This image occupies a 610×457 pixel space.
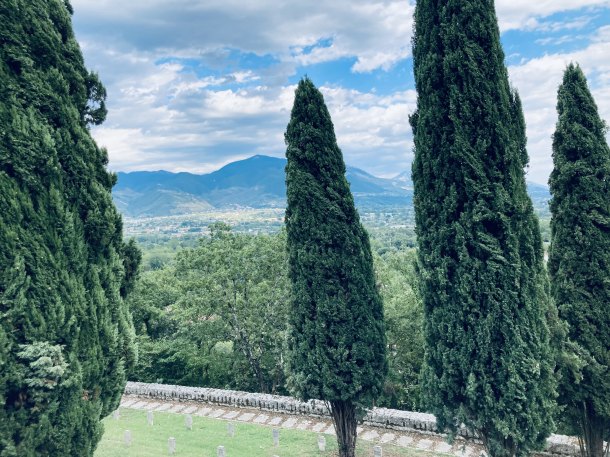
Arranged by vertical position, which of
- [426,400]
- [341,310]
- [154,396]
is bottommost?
[154,396]

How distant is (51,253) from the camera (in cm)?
790

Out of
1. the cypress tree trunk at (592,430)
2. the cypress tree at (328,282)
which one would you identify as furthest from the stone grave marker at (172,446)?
the cypress tree trunk at (592,430)

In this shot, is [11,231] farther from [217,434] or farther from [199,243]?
[199,243]

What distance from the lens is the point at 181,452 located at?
1341 centimetres

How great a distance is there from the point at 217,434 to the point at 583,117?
1516 cm

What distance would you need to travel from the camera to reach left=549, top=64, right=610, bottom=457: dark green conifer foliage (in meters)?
11.5

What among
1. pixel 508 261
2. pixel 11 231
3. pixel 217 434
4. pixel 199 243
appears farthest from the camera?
pixel 199 243

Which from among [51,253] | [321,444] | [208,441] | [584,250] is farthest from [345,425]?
[51,253]

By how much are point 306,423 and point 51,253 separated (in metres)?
11.6

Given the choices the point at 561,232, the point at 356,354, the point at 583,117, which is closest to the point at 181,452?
the point at 356,354

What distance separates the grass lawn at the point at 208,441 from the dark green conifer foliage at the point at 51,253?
18.9 ft

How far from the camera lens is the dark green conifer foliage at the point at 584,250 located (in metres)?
11.5

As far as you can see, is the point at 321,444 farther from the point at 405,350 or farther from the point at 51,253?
the point at 51,253

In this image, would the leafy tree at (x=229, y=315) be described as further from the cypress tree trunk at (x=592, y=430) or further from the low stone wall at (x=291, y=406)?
the cypress tree trunk at (x=592, y=430)
